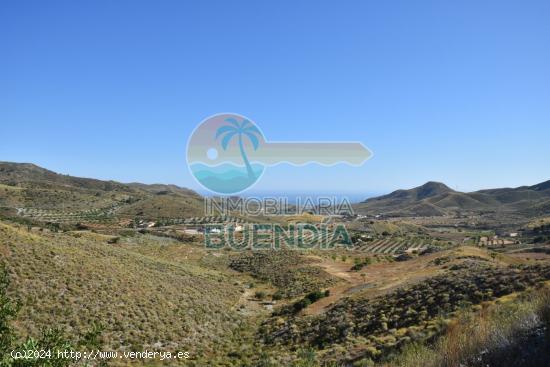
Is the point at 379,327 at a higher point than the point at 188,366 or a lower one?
higher

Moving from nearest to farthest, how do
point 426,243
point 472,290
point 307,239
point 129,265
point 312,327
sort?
point 472,290 < point 312,327 < point 129,265 < point 307,239 < point 426,243

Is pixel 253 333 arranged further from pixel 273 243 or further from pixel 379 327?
pixel 273 243

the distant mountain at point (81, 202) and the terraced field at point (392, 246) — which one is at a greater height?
the distant mountain at point (81, 202)

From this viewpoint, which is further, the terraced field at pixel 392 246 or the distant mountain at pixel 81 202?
the distant mountain at pixel 81 202

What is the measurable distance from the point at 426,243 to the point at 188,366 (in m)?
69.9

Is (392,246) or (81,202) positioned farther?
(81,202)

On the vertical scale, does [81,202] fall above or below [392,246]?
above

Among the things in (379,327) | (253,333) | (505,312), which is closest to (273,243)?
(253,333)

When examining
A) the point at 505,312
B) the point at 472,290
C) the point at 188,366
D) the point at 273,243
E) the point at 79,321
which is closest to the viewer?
the point at 505,312

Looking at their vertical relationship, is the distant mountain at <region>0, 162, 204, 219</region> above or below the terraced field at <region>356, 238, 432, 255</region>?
above

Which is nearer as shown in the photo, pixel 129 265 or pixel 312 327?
pixel 312 327

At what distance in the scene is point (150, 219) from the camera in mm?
83312

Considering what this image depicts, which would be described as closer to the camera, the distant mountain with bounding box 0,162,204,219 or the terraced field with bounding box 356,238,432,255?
the terraced field with bounding box 356,238,432,255

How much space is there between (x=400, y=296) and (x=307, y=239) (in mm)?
46838
